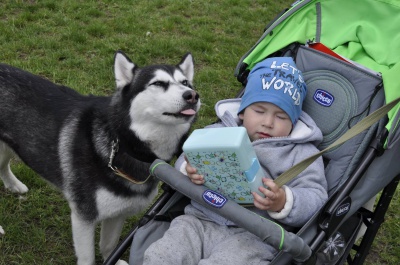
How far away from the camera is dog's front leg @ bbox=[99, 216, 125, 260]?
Answer: 2902mm

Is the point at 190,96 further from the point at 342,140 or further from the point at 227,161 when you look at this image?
the point at 342,140

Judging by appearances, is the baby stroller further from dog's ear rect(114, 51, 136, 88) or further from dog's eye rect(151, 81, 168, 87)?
dog's ear rect(114, 51, 136, 88)

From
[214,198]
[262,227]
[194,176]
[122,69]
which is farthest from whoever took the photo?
[122,69]

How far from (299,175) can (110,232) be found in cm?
132

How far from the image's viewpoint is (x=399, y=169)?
2.47 meters

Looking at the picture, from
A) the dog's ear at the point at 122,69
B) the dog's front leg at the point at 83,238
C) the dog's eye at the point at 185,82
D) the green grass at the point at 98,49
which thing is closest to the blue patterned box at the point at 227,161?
the dog's eye at the point at 185,82

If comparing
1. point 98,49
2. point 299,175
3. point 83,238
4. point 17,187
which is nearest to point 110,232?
point 83,238

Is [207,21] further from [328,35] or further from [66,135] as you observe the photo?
[66,135]

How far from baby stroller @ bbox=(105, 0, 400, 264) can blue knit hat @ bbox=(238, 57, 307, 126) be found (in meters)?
0.21

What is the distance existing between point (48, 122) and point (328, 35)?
5.82 ft

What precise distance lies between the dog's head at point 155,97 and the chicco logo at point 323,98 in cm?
73

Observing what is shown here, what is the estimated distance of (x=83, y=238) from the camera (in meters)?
2.69

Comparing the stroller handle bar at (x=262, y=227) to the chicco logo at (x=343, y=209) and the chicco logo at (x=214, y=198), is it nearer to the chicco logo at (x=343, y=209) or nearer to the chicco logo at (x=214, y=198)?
the chicco logo at (x=214, y=198)

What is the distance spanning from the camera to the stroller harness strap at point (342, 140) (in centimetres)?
203
